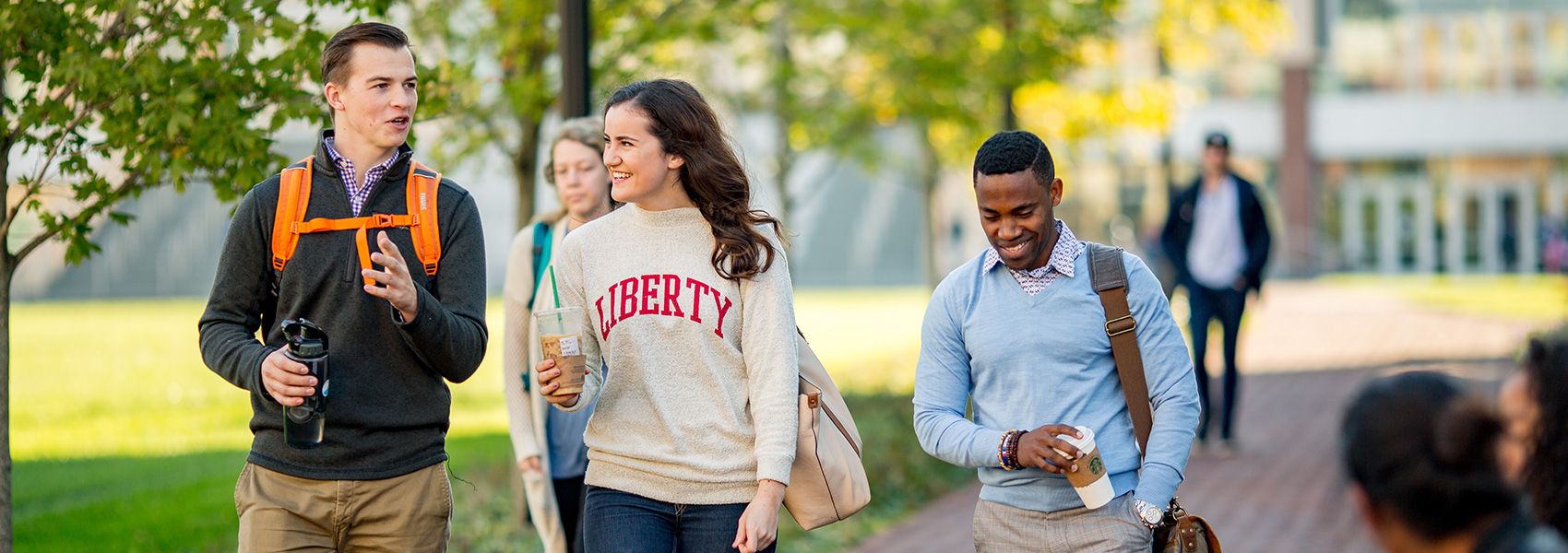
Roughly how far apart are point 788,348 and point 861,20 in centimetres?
1023

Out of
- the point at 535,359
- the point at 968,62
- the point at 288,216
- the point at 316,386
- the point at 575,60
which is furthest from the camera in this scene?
the point at 968,62

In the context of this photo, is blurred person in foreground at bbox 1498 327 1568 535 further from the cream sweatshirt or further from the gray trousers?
the cream sweatshirt

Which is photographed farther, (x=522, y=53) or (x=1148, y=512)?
(x=522, y=53)

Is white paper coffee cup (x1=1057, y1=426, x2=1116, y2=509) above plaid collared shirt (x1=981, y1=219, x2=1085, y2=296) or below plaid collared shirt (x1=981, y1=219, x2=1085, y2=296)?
below

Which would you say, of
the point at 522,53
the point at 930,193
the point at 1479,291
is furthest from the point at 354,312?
the point at 1479,291

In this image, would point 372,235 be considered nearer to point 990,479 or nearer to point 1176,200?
point 990,479

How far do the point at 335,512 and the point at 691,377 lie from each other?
0.87 m

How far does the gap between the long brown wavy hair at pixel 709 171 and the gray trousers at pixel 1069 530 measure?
0.90 m

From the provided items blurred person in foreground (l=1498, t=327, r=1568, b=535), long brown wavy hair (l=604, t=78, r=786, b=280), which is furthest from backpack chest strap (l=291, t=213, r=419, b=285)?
blurred person in foreground (l=1498, t=327, r=1568, b=535)

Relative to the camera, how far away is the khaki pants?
3648mm

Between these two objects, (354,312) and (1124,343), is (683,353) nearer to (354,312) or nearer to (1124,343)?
(354,312)

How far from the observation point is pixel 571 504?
5363mm

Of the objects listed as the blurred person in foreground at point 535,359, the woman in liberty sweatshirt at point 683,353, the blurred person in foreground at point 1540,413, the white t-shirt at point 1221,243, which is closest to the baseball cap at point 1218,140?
the white t-shirt at point 1221,243

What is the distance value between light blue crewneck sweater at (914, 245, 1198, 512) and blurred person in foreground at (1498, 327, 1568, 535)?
1.23 m
